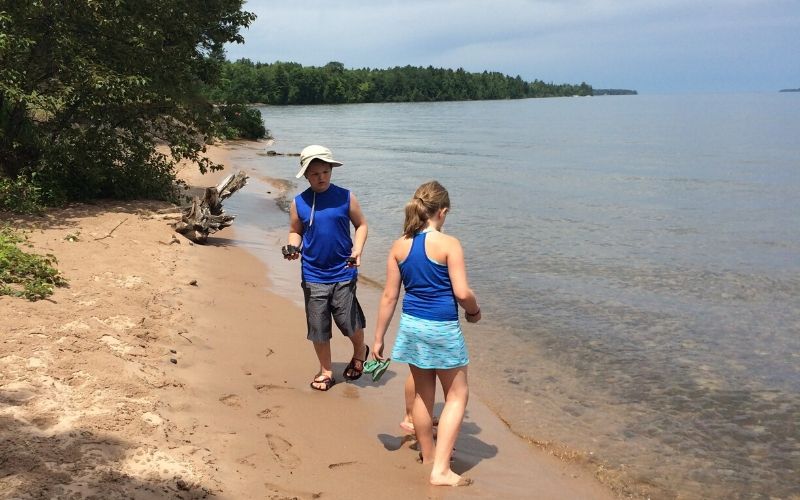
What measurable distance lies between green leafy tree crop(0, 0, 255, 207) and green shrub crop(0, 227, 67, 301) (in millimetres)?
4183

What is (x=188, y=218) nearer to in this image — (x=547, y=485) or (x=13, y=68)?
(x=13, y=68)

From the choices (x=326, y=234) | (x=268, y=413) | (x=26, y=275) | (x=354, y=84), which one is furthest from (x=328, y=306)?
(x=354, y=84)

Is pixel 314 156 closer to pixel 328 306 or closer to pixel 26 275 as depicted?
pixel 328 306

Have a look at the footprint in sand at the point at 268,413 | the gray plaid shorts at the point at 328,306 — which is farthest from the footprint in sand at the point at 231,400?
the gray plaid shorts at the point at 328,306

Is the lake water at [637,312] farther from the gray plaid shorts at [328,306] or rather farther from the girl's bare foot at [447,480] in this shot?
the gray plaid shorts at [328,306]

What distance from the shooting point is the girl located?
3896 mm

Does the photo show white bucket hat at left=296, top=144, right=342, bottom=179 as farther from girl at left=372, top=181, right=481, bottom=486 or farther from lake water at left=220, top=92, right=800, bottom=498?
lake water at left=220, top=92, right=800, bottom=498

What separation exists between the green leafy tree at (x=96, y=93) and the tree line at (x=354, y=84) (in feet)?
328

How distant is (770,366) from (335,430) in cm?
504

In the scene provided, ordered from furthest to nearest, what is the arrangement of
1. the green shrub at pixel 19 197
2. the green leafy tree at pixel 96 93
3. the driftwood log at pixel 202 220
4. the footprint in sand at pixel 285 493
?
the driftwood log at pixel 202 220
the green leafy tree at pixel 96 93
the green shrub at pixel 19 197
the footprint in sand at pixel 285 493

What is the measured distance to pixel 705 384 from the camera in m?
6.52

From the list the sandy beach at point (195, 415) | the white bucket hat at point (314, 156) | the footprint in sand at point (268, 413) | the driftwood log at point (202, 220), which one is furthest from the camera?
the driftwood log at point (202, 220)

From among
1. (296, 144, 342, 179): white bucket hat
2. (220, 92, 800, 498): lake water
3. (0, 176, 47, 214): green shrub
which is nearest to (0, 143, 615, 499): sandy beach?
(220, 92, 800, 498): lake water

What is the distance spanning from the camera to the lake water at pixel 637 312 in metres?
5.25
